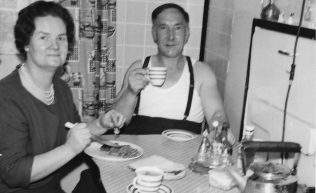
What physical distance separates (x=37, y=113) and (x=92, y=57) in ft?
3.57

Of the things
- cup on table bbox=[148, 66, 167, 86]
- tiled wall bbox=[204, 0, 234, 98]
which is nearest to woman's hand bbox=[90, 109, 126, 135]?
cup on table bbox=[148, 66, 167, 86]

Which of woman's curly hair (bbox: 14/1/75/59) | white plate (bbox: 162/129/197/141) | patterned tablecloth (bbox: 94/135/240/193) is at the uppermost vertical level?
woman's curly hair (bbox: 14/1/75/59)

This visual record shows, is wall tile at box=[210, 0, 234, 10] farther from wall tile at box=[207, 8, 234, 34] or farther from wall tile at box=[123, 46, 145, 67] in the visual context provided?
wall tile at box=[123, 46, 145, 67]

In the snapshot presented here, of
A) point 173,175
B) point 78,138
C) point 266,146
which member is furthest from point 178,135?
point 266,146

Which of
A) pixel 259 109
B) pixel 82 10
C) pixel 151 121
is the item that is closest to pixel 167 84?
pixel 151 121

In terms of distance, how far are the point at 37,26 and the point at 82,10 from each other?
3.10 ft

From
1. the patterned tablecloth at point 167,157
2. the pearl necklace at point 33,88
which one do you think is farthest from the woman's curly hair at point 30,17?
the patterned tablecloth at point 167,157

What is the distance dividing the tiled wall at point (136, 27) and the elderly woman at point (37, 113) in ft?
4.04

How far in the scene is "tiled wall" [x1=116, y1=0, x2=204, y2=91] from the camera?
3127mm

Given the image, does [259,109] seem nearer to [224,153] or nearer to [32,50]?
[224,153]

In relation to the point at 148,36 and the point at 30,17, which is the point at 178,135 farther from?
the point at 148,36

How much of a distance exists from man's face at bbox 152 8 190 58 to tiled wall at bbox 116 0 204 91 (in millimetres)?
661

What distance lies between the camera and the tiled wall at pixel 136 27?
10.3 ft

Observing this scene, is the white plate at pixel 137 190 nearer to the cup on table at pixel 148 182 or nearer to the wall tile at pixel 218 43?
the cup on table at pixel 148 182
